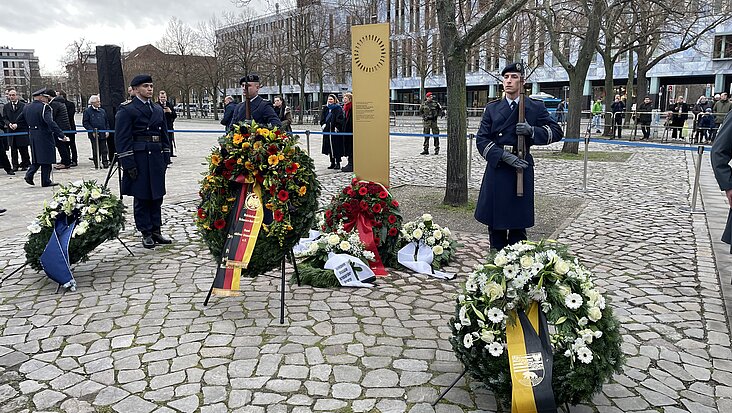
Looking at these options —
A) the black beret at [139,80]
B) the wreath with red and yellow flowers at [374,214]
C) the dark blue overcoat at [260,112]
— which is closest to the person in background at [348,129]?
the dark blue overcoat at [260,112]

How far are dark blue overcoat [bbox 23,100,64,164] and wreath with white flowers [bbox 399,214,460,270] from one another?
9306 mm

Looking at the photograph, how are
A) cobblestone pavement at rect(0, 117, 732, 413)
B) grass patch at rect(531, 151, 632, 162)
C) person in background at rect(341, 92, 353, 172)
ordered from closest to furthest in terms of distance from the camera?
cobblestone pavement at rect(0, 117, 732, 413)
person in background at rect(341, 92, 353, 172)
grass patch at rect(531, 151, 632, 162)

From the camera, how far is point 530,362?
9.98 feet

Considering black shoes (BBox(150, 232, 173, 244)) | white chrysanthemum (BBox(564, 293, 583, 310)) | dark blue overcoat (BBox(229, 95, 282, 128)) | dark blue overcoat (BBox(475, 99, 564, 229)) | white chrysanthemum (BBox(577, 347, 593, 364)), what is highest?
dark blue overcoat (BBox(229, 95, 282, 128))

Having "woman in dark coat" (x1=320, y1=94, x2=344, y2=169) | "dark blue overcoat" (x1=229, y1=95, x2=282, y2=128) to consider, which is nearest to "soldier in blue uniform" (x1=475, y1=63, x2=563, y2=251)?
"dark blue overcoat" (x1=229, y1=95, x2=282, y2=128)

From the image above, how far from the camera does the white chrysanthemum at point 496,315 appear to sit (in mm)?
3113

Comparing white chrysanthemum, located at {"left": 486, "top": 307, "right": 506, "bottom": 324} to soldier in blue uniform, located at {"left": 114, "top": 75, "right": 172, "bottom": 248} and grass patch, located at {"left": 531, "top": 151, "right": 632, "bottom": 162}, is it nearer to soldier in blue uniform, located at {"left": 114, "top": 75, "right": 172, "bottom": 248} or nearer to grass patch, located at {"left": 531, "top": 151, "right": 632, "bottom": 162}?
soldier in blue uniform, located at {"left": 114, "top": 75, "right": 172, "bottom": 248}

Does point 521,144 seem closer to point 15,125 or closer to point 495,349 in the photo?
point 495,349

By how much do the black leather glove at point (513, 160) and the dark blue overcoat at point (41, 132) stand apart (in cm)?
1069

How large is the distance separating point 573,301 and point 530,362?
0.42 m

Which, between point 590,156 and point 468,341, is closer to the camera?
point 468,341

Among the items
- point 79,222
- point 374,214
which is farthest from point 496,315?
point 79,222

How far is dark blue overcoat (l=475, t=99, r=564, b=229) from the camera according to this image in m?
5.15

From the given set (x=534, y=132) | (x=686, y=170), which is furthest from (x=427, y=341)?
(x=686, y=170)
